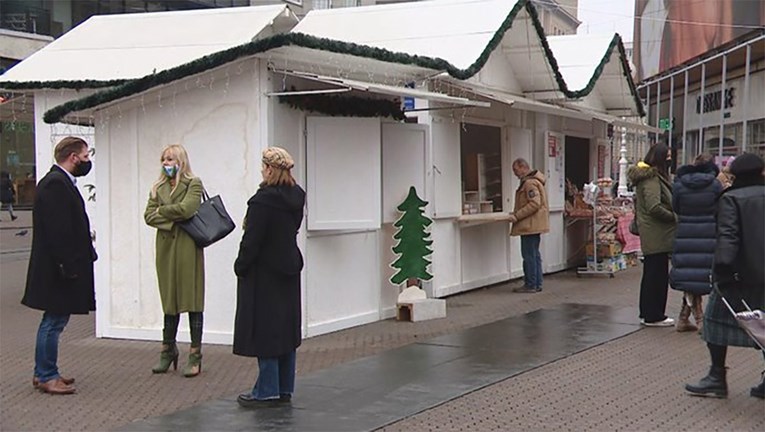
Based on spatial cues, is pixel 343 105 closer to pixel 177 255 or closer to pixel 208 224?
pixel 208 224

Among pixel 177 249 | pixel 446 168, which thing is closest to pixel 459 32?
pixel 446 168

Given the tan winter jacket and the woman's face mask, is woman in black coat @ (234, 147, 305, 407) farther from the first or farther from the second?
the tan winter jacket

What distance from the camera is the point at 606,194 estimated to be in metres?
14.9

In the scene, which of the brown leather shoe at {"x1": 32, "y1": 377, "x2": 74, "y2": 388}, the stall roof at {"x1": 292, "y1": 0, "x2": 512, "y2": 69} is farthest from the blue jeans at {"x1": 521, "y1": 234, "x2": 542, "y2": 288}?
the brown leather shoe at {"x1": 32, "y1": 377, "x2": 74, "y2": 388}

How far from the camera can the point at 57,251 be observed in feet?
21.7

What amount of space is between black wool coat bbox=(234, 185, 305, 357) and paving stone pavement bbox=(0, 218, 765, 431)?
0.80 metres

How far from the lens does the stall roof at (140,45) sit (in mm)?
10242

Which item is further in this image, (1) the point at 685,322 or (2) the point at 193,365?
(1) the point at 685,322

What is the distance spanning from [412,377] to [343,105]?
3272 mm

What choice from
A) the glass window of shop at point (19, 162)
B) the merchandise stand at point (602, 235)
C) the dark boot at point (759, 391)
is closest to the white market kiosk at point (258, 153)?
the dark boot at point (759, 391)

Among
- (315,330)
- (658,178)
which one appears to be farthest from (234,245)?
(658,178)

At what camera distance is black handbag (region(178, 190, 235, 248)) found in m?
7.23

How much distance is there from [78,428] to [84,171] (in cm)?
208

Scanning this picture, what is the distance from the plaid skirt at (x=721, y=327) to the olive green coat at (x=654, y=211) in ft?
9.71
